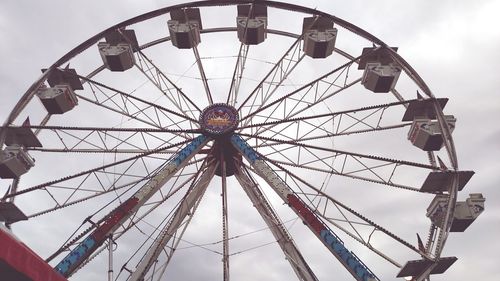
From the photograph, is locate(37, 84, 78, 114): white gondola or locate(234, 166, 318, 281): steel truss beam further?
locate(37, 84, 78, 114): white gondola

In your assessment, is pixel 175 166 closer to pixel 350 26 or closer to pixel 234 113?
pixel 234 113

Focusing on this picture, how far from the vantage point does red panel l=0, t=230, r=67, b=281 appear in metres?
4.18

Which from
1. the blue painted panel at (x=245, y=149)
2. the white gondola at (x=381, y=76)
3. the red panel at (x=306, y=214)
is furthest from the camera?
the white gondola at (x=381, y=76)

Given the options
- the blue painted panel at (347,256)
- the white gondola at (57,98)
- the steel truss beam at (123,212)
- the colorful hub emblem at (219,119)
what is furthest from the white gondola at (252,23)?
the blue painted panel at (347,256)

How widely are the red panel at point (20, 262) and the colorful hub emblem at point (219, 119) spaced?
301 inches

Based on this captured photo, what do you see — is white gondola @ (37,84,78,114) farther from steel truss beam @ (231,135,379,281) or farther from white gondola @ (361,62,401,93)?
white gondola @ (361,62,401,93)

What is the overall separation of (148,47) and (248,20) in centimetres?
353

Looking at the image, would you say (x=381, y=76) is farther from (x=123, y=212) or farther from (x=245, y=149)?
(x=123, y=212)

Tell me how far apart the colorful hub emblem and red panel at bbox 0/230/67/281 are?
7655 millimetres

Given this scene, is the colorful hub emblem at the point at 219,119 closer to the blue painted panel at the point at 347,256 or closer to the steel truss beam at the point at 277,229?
the steel truss beam at the point at 277,229

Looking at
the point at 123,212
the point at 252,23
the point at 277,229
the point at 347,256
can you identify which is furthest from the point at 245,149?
the point at 252,23

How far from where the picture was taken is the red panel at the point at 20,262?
13.7 feet

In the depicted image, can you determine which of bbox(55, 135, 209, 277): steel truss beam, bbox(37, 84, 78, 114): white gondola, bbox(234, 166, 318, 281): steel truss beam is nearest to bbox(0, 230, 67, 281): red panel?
bbox(55, 135, 209, 277): steel truss beam

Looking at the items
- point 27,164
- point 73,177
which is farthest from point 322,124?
point 27,164
